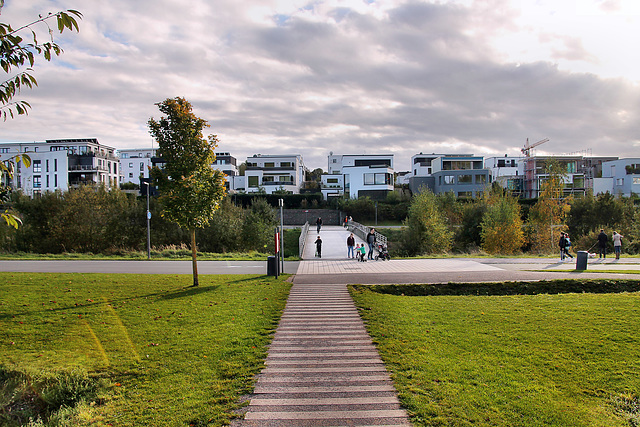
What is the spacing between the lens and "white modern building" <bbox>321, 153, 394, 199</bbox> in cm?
7044

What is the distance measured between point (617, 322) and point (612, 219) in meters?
41.2

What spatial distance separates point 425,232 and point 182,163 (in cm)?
2433

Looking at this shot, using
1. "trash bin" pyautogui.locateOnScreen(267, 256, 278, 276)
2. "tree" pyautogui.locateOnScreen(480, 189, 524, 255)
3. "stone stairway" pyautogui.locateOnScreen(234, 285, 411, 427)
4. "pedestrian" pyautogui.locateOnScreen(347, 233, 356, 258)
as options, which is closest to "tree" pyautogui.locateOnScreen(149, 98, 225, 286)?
"trash bin" pyautogui.locateOnScreen(267, 256, 278, 276)

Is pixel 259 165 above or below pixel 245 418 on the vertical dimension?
above

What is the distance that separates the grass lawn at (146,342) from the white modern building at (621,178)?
255 ft

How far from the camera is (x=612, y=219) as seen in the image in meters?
42.2

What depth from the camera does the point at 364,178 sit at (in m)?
70.9

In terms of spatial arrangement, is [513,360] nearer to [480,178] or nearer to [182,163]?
[182,163]

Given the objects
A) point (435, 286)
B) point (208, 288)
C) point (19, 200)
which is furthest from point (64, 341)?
point (19, 200)

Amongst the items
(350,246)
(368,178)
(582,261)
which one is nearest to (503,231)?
(350,246)

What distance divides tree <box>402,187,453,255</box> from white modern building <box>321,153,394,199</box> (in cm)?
3465

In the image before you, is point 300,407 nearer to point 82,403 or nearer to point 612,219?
point 82,403

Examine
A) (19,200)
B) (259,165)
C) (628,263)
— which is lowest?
(628,263)

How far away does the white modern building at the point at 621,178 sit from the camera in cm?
7019
